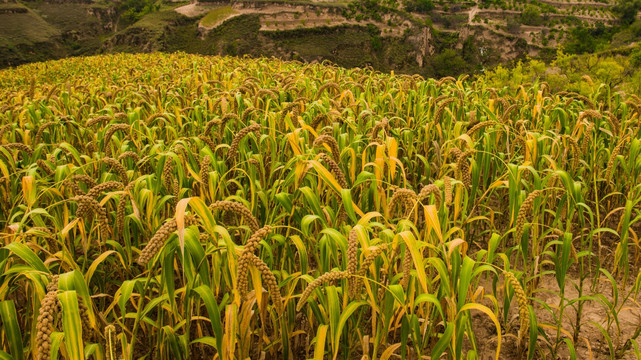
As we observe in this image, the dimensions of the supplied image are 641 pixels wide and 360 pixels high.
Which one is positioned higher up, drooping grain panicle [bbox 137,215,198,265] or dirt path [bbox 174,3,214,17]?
dirt path [bbox 174,3,214,17]

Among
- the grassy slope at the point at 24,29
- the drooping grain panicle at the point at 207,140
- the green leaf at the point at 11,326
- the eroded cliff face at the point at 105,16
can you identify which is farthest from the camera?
the eroded cliff face at the point at 105,16

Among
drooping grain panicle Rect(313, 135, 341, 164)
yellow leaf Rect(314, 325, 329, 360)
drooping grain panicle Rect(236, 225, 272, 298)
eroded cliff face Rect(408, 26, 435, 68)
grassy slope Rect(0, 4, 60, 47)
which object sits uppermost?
grassy slope Rect(0, 4, 60, 47)

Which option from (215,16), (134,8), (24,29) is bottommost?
(24,29)

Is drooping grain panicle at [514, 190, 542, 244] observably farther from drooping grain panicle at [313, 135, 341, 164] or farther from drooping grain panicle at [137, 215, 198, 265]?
drooping grain panicle at [137, 215, 198, 265]

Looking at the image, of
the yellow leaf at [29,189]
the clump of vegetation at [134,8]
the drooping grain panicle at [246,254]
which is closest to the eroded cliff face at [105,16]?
the clump of vegetation at [134,8]

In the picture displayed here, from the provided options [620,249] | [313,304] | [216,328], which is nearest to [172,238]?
[216,328]

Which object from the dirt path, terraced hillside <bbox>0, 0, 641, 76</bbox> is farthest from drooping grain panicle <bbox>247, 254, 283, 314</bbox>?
the dirt path

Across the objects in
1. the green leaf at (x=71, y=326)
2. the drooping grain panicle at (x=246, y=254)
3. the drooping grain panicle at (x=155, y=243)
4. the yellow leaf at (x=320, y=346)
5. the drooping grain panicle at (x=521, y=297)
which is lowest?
the yellow leaf at (x=320, y=346)

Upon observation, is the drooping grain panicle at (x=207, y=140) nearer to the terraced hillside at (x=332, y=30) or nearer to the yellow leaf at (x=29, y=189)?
the yellow leaf at (x=29, y=189)

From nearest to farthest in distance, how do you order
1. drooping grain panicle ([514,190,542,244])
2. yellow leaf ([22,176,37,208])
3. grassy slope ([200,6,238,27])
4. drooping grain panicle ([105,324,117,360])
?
drooping grain panicle ([105,324,117,360]), drooping grain panicle ([514,190,542,244]), yellow leaf ([22,176,37,208]), grassy slope ([200,6,238,27])

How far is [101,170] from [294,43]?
11405 centimetres

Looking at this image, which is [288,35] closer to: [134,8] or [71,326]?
[134,8]

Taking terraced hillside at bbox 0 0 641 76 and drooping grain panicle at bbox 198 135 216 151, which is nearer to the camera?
drooping grain panicle at bbox 198 135 216 151

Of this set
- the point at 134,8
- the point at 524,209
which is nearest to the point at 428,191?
the point at 524,209
